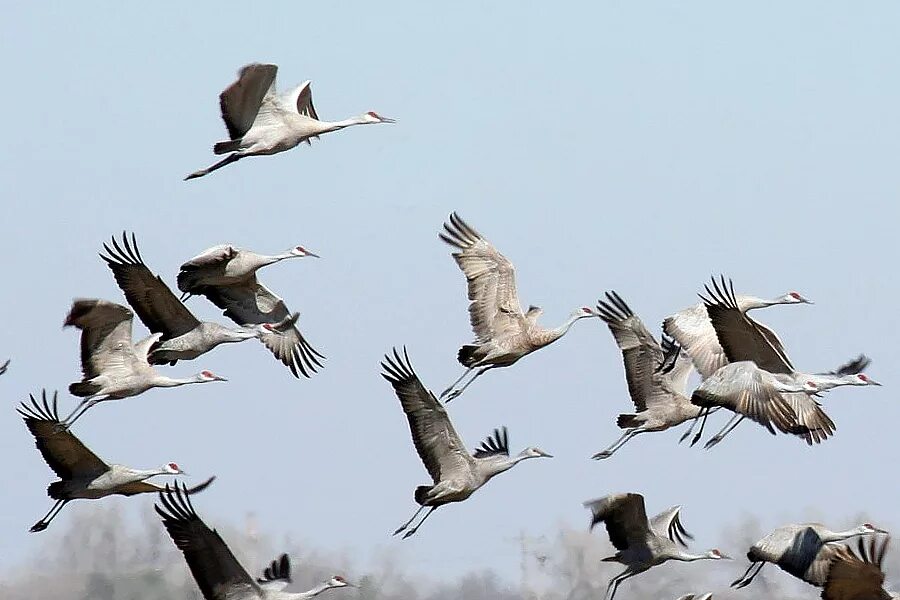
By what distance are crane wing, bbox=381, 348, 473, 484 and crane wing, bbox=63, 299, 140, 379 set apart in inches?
121

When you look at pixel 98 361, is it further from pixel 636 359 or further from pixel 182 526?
pixel 636 359

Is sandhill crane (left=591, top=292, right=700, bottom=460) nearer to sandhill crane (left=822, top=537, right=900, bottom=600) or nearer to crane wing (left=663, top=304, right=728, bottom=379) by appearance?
crane wing (left=663, top=304, right=728, bottom=379)

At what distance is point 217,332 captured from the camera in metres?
17.8

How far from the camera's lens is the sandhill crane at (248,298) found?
60.2 feet

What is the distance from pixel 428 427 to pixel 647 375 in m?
3.22

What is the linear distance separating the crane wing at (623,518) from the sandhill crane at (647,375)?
4.89 ft

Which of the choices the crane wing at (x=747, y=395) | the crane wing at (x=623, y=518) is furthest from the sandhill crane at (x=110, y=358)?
the crane wing at (x=747, y=395)

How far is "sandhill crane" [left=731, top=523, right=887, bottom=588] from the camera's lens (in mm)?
16047

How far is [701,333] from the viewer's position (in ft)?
60.6

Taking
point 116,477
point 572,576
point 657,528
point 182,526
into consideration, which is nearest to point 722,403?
point 657,528

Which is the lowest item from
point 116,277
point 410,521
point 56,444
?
point 410,521

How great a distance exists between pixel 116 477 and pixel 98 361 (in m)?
1.25

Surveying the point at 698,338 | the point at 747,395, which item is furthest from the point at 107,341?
the point at 747,395

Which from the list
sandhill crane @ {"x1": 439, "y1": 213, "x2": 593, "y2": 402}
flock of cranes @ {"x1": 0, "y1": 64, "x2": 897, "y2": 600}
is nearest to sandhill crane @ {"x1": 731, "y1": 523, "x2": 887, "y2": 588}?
flock of cranes @ {"x1": 0, "y1": 64, "x2": 897, "y2": 600}
